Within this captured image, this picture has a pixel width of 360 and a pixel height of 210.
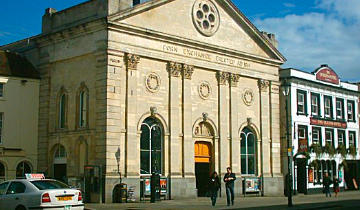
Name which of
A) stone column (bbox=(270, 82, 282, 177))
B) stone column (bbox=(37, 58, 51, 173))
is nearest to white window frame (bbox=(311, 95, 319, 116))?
stone column (bbox=(270, 82, 282, 177))

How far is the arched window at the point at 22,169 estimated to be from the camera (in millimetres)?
32931

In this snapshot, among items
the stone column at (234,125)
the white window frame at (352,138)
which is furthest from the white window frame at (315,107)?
the stone column at (234,125)

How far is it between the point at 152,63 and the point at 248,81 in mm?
9480

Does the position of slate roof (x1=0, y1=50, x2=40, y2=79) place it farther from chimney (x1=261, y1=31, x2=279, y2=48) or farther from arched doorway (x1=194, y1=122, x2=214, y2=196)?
chimney (x1=261, y1=31, x2=279, y2=48)

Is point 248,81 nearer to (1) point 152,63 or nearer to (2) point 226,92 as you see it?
(2) point 226,92

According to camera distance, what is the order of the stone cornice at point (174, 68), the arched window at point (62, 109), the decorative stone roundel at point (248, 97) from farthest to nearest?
the decorative stone roundel at point (248, 97) → the stone cornice at point (174, 68) → the arched window at point (62, 109)

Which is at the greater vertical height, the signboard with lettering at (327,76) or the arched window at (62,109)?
the signboard with lettering at (327,76)

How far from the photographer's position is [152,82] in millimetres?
32688

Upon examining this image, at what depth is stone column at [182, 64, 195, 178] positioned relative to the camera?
111ft

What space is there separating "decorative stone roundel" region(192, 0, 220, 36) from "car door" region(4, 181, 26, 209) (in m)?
19.9

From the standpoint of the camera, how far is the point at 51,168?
32.7 meters

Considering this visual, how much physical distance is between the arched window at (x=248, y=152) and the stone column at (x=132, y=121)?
33.3 feet

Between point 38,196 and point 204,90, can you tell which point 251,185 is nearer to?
point 204,90

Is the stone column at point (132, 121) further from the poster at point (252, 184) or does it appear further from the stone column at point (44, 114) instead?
the poster at point (252, 184)
